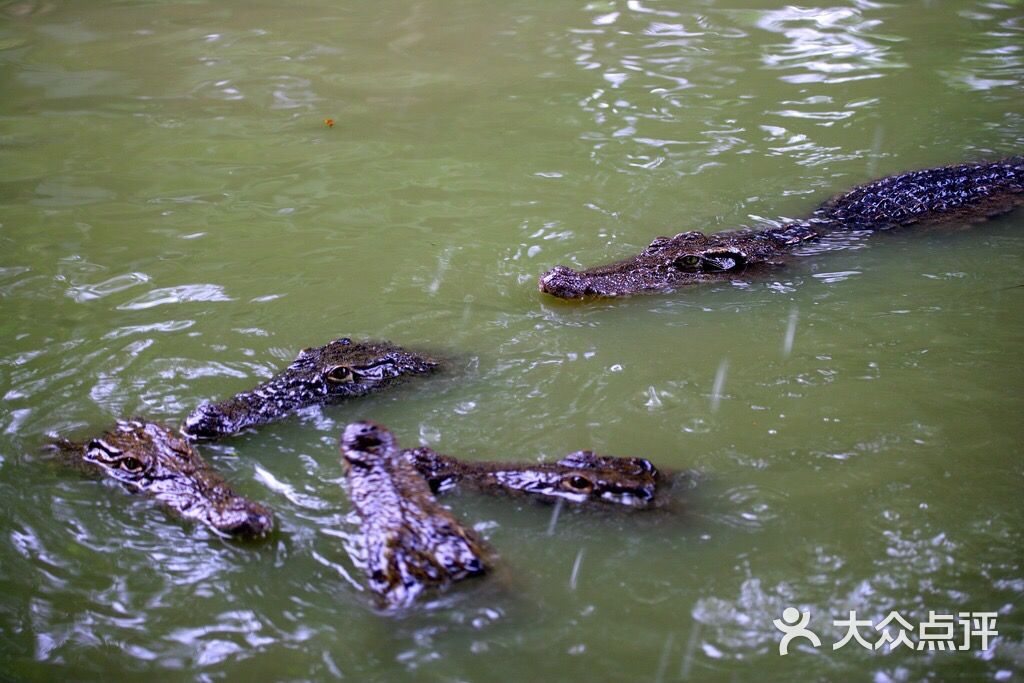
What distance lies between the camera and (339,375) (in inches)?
205

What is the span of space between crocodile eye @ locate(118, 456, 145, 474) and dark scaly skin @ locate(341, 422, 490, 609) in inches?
47.5

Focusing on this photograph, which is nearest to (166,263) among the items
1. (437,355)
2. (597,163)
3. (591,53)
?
(437,355)

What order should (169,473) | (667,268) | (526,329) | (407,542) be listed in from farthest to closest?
(667,268) → (526,329) → (169,473) → (407,542)

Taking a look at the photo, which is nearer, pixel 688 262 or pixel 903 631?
pixel 903 631

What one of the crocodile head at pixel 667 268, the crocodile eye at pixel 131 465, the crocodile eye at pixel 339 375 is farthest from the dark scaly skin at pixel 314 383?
the crocodile head at pixel 667 268

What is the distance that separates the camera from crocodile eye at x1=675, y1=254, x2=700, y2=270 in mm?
6594

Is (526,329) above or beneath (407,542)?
beneath

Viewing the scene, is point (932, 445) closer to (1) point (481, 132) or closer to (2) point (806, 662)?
(2) point (806, 662)

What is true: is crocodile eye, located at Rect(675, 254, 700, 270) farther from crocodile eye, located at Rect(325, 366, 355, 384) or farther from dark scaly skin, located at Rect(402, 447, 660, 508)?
crocodile eye, located at Rect(325, 366, 355, 384)

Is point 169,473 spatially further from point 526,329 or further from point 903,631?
point 903,631

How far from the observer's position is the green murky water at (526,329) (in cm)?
365

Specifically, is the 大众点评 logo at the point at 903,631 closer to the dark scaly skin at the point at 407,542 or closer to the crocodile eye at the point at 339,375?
the dark scaly skin at the point at 407,542

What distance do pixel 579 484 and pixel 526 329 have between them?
79.5 inches

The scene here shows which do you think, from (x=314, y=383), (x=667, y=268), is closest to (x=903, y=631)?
(x=314, y=383)
